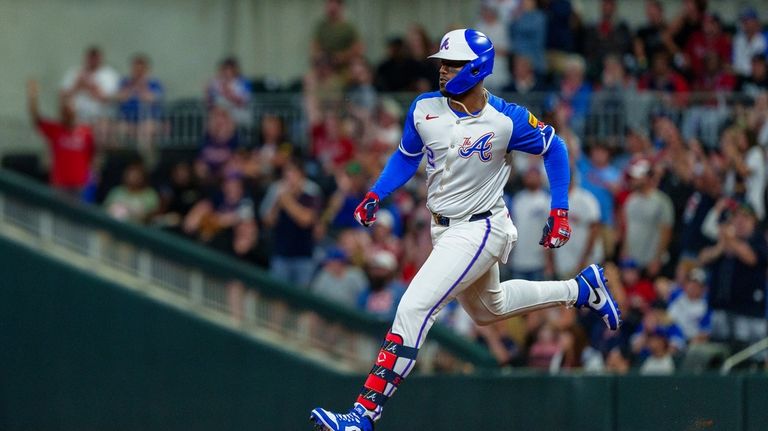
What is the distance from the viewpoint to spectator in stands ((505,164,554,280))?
53.2 feet

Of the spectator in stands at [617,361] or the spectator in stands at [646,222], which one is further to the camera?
the spectator in stands at [646,222]

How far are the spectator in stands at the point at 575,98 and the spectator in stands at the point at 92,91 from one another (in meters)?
5.49

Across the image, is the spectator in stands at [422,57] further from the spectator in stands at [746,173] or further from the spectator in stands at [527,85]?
the spectator in stands at [746,173]

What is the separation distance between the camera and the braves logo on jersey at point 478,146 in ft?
33.5

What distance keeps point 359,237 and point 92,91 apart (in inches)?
187

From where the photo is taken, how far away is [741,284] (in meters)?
14.6

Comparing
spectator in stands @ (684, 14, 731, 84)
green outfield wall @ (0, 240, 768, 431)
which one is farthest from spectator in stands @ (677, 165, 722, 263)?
green outfield wall @ (0, 240, 768, 431)

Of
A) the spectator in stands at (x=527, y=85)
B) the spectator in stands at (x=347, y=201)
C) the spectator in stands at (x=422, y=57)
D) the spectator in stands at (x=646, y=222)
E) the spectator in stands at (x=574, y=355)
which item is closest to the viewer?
the spectator in stands at (x=574, y=355)

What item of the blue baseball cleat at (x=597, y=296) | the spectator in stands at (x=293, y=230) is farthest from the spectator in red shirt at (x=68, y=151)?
the blue baseball cleat at (x=597, y=296)

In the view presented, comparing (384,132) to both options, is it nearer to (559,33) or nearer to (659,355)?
(559,33)

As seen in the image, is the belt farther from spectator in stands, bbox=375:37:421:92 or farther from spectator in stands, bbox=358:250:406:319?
spectator in stands, bbox=375:37:421:92

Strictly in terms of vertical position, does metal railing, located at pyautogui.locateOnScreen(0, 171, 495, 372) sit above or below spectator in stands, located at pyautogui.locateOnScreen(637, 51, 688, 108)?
below

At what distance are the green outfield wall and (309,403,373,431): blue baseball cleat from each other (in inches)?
163

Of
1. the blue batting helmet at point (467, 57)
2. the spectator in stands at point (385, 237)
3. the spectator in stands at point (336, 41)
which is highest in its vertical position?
the blue batting helmet at point (467, 57)
